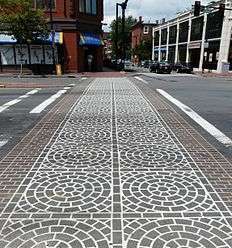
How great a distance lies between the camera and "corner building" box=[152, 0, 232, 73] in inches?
1608

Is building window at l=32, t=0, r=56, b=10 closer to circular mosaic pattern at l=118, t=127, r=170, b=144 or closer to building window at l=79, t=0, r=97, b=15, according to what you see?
building window at l=79, t=0, r=97, b=15

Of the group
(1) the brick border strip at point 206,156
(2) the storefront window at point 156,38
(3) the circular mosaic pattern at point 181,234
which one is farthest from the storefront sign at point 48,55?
(2) the storefront window at point 156,38

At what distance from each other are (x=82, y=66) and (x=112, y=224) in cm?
3235

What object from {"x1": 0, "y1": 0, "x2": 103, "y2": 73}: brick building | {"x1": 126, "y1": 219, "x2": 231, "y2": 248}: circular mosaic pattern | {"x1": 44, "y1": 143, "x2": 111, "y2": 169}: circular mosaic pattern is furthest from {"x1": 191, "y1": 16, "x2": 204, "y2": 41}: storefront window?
{"x1": 126, "y1": 219, "x2": 231, "y2": 248}: circular mosaic pattern

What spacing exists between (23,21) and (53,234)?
27.6 metres

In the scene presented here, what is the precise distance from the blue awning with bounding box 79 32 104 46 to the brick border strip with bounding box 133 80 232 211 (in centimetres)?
2564

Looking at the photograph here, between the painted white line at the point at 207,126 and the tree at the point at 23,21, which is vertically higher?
the tree at the point at 23,21

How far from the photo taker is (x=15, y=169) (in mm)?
5688

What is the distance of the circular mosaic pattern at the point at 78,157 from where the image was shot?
5836 millimetres

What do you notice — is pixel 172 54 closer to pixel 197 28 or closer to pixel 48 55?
pixel 197 28

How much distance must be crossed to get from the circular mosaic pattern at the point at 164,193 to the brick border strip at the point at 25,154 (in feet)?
5.81

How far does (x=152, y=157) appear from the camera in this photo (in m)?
6.25

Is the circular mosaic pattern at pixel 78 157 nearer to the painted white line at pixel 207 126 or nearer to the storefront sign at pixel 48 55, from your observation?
the painted white line at pixel 207 126

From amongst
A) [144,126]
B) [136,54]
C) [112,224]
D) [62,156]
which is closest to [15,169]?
[62,156]
